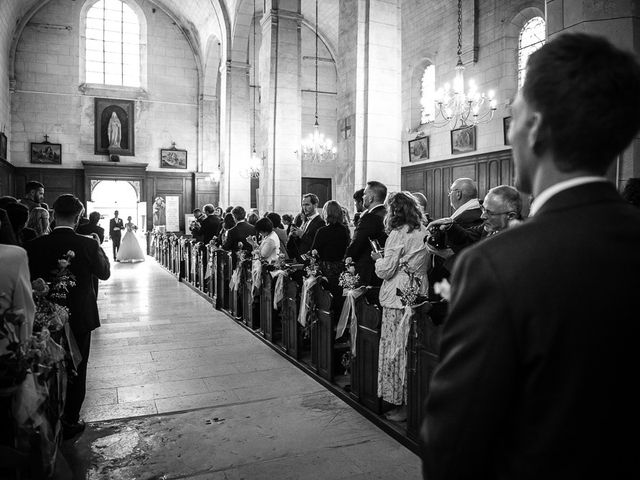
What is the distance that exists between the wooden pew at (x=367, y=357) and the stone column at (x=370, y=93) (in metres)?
5.01

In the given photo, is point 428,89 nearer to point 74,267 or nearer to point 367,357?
point 367,357

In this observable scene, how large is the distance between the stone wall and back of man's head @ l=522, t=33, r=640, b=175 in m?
22.6

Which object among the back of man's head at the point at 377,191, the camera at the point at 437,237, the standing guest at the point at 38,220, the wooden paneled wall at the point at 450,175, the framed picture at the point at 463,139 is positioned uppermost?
the framed picture at the point at 463,139

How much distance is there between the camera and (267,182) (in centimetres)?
1336

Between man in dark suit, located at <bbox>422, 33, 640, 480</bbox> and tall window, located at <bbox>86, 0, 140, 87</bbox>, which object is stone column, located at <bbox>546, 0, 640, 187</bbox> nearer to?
man in dark suit, located at <bbox>422, 33, 640, 480</bbox>

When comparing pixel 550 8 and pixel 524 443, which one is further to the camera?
pixel 550 8

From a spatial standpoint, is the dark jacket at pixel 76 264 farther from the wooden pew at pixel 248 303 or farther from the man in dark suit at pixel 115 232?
the man in dark suit at pixel 115 232

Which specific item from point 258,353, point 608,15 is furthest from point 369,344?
point 608,15

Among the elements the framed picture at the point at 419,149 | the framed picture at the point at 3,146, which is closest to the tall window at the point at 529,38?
the framed picture at the point at 419,149

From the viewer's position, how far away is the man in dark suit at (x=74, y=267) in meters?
3.77

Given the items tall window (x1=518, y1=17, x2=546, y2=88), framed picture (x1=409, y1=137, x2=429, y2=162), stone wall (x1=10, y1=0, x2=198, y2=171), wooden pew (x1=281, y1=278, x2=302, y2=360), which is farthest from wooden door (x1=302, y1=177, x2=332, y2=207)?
wooden pew (x1=281, y1=278, x2=302, y2=360)

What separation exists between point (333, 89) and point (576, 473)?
23788 mm

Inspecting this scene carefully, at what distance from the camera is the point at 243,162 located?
18.2 m

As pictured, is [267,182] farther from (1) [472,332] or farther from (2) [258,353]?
(1) [472,332]
